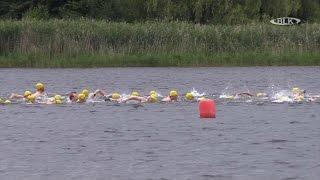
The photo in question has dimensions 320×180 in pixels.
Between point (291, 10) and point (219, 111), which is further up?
point (291, 10)

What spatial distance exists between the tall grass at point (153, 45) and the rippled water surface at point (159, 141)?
506 inches

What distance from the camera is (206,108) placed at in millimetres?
14977

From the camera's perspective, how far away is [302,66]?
33500mm

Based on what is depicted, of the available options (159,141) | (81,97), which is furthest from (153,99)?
(159,141)

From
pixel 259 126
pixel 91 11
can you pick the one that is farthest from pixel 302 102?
pixel 91 11

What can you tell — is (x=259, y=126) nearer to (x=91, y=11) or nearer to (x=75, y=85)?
(x=75, y=85)

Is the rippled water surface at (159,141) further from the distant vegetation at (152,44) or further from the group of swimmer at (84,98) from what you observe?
the distant vegetation at (152,44)

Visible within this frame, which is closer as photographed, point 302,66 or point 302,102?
point 302,102

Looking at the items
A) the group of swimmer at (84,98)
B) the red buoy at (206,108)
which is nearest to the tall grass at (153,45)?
the group of swimmer at (84,98)

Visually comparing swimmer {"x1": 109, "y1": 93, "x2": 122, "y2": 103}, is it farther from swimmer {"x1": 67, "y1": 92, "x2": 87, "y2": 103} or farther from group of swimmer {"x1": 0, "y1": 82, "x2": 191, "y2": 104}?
swimmer {"x1": 67, "y1": 92, "x2": 87, "y2": 103}

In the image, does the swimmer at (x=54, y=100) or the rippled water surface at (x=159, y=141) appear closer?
the rippled water surface at (x=159, y=141)

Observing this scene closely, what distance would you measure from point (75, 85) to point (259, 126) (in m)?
11.3

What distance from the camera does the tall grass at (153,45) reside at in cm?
3391

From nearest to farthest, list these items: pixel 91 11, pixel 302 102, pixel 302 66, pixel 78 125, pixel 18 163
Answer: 1. pixel 18 163
2. pixel 78 125
3. pixel 302 102
4. pixel 302 66
5. pixel 91 11
